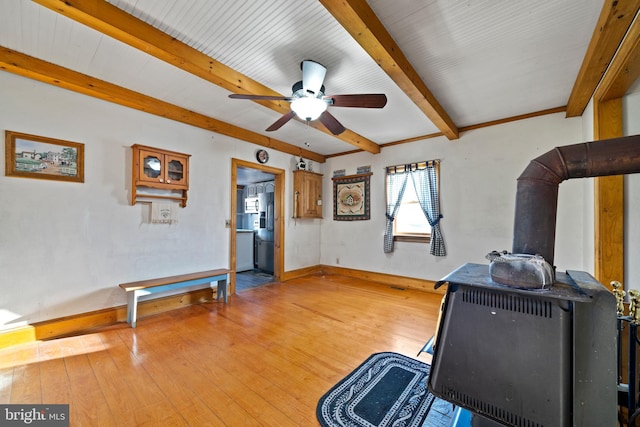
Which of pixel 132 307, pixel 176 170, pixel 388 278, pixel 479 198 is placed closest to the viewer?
pixel 132 307

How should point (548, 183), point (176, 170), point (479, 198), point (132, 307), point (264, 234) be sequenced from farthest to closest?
point (264, 234)
point (479, 198)
point (176, 170)
point (132, 307)
point (548, 183)

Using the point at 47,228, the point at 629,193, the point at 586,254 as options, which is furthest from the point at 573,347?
the point at 47,228

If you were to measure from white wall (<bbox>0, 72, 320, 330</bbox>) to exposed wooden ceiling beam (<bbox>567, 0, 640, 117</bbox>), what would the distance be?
13.4ft

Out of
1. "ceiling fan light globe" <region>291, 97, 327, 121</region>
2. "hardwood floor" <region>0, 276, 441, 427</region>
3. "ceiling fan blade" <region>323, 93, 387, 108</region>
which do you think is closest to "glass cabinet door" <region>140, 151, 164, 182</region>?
"hardwood floor" <region>0, 276, 441, 427</region>

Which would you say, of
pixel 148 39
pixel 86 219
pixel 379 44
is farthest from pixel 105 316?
pixel 379 44

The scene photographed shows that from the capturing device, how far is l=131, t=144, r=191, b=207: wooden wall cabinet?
2926 millimetres

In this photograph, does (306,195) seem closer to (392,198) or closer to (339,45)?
(392,198)

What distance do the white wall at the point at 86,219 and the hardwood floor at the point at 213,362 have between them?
1.62ft

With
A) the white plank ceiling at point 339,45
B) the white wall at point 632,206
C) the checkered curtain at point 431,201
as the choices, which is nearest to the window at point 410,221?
the checkered curtain at point 431,201

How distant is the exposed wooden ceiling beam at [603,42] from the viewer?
1.49m

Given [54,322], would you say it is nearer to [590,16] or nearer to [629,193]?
[590,16]

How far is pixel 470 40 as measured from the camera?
199 centimetres

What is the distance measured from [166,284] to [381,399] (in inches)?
102

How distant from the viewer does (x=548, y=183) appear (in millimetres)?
1267
